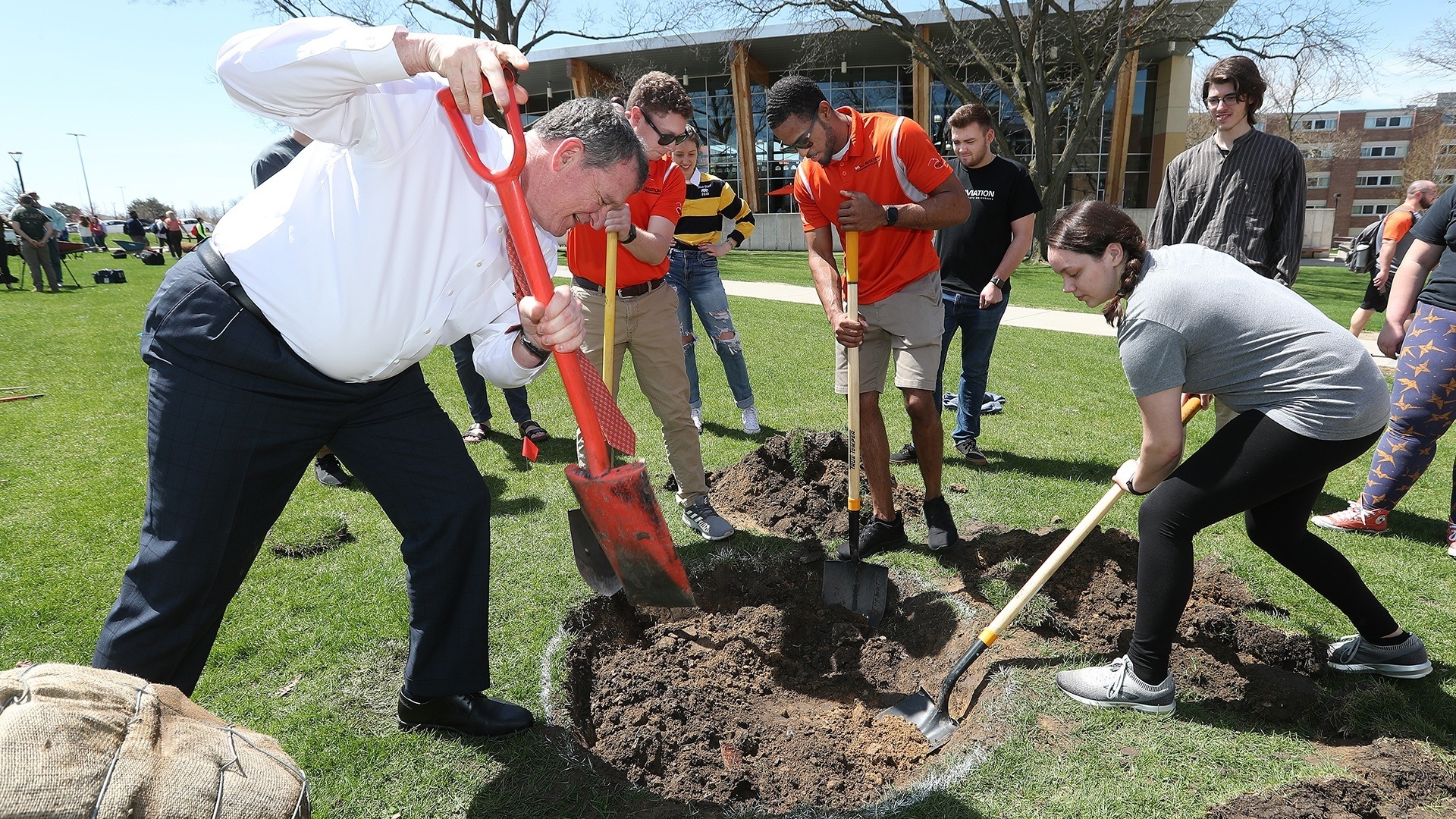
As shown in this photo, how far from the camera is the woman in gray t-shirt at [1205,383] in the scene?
2424mm

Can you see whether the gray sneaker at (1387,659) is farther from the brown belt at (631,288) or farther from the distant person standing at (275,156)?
the distant person standing at (275,156)

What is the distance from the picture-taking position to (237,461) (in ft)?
6.90

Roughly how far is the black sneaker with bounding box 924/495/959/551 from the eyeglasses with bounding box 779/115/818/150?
6.07 feet

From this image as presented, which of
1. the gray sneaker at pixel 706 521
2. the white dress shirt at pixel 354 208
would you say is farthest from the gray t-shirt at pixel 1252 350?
the gray sneaker at pixel 706 521

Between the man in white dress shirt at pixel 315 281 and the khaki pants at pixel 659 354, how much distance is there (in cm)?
184

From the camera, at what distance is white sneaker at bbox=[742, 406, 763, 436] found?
6082 mm

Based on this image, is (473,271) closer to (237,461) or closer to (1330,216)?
(237,461)

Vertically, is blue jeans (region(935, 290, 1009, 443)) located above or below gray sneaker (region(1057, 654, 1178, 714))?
above

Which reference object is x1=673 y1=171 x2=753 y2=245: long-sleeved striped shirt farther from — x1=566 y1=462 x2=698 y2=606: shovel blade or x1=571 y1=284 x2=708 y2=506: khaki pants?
x1=566 y1=462 x2=698 y2=606: shovel blade

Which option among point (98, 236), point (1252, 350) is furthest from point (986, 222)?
point (98, 236)

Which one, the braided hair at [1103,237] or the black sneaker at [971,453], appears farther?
the black sneaker at [971,453]

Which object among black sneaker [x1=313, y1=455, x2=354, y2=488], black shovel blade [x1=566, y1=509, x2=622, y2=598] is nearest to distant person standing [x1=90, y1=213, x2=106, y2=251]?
black sneaker [x1=313, y1=455, x2=354, y2=488]

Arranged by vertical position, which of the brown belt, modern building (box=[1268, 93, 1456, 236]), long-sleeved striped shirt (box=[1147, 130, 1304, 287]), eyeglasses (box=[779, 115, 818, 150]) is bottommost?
modern building (box=[1268, 93, 1456, 236])

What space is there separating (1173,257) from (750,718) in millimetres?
2129
